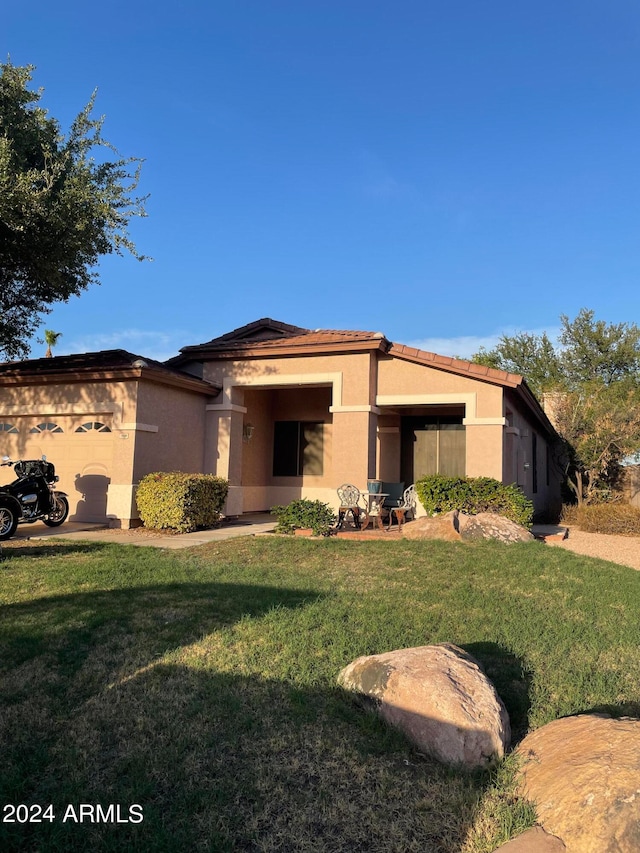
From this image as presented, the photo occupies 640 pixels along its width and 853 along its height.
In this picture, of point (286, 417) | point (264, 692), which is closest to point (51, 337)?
point (286, 417)

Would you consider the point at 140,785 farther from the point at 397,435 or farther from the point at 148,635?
the point at 397,435

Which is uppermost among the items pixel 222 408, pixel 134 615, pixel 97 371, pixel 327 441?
pixel 97 371

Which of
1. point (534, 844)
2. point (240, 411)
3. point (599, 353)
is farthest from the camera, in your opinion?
point (599, 353)

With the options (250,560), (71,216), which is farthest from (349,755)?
(71,216)

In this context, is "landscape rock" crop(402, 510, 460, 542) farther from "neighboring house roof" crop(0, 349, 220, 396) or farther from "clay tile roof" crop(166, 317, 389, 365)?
"neighboring house roof" crop(0, 349, 220, 396)

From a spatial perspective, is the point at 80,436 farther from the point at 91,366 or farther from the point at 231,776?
the point at 231,776

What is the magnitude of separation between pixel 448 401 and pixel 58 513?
854cm

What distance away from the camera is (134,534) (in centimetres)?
1098

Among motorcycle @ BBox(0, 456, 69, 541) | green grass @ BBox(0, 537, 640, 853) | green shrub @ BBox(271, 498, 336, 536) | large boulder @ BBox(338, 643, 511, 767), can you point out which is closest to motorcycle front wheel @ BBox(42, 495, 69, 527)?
motorcycle @ BBox(0, 456, 69, 541)

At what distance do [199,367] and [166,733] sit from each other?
39.5 ft

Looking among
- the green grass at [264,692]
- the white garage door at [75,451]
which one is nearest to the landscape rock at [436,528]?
the green grass at [264,692]

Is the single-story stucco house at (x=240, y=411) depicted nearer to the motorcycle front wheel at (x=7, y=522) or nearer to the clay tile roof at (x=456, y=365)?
the clay tile roof at (x=456, y=365)

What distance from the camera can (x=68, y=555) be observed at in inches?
328

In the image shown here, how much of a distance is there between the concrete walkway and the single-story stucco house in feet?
1.92
